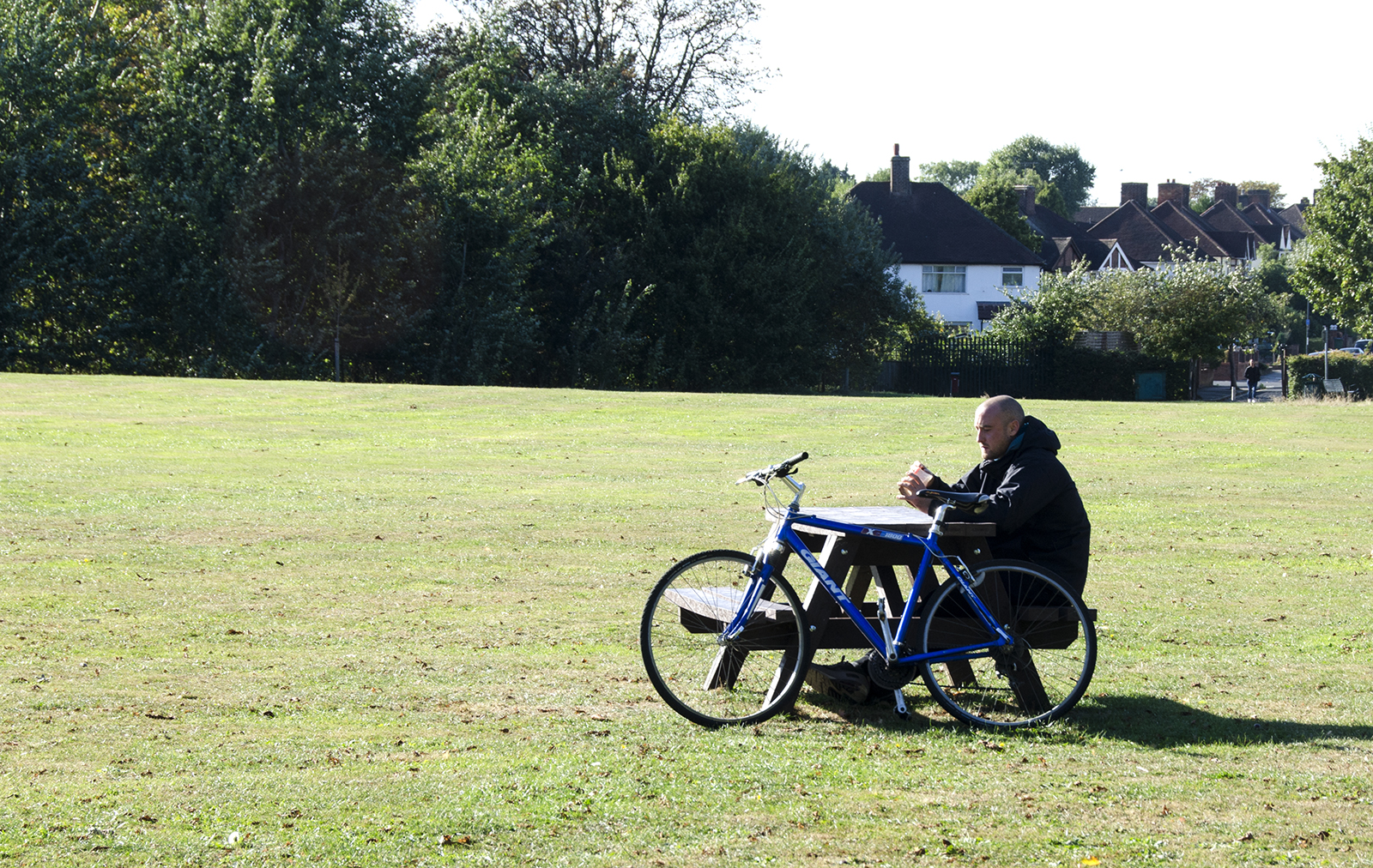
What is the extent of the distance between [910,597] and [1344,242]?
47.8 m

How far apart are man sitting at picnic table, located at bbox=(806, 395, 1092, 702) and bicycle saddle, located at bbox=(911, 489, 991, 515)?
0.05m

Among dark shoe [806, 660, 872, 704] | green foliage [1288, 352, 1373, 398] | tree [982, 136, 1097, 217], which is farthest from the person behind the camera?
tree [982, 136, 1097, 217]

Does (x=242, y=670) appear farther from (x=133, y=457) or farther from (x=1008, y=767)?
(x=133, y=457)

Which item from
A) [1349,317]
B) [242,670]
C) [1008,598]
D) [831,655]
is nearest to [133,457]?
[242,670]

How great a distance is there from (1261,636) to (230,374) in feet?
118

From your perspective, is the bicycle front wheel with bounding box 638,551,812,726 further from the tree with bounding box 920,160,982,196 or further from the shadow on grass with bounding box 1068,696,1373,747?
the tree with bounding box 920,160,982,196

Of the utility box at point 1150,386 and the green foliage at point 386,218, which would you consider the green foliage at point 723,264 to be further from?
the utility box at point 1150,386

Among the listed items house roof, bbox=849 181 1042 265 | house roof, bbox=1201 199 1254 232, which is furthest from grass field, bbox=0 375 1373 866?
house roof, bbox=1201 199 1254 232

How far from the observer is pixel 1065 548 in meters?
7.26

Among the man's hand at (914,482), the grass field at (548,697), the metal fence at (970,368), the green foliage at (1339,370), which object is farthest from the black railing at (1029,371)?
the man's hand at (914,482)

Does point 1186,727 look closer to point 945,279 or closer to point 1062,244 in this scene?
point 945,279

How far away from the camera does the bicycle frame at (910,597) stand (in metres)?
6.95

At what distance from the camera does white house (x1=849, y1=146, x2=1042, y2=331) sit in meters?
80.8

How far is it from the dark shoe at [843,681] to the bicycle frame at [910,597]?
0.25 meters
